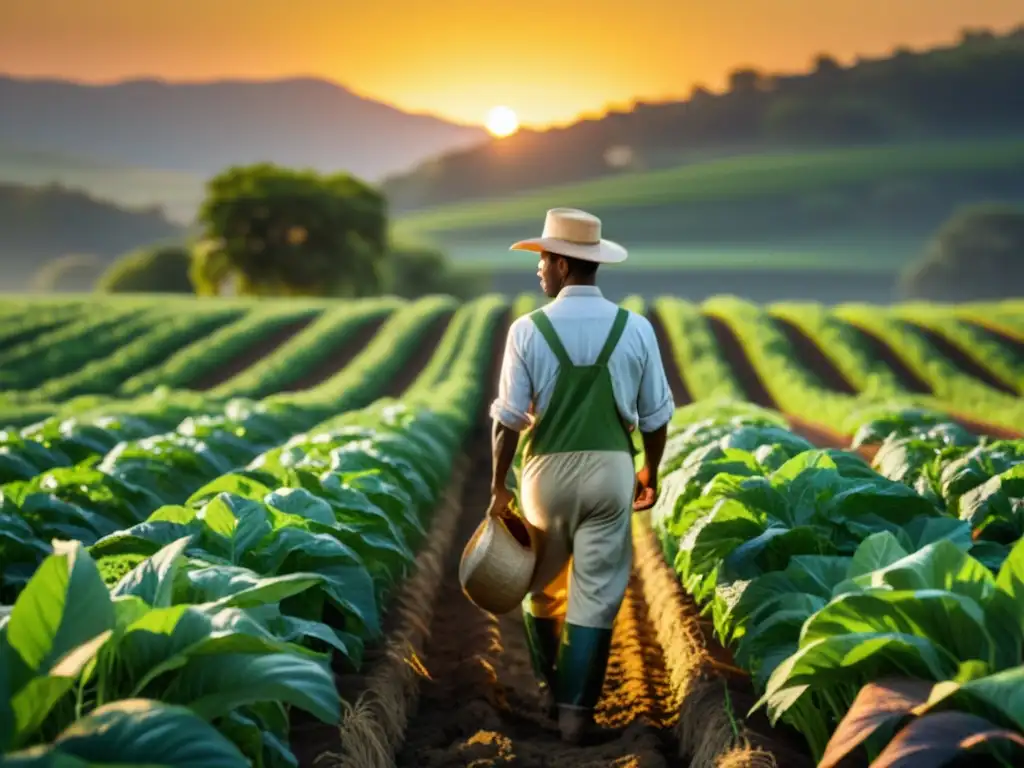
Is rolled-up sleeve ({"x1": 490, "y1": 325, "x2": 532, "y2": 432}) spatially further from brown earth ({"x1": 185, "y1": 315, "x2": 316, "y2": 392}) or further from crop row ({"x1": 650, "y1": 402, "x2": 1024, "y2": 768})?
brown earth ({"x1": 185, "y1": 315, "x2": 316, "y2": 392})

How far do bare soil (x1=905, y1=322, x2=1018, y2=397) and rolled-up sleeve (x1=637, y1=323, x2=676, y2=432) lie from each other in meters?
22.3

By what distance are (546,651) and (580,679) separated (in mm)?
448

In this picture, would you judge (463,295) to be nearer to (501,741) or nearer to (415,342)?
(415,342)

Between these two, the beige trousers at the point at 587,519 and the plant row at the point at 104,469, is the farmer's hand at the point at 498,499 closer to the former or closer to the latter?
the beige trousers at the point at 587,519

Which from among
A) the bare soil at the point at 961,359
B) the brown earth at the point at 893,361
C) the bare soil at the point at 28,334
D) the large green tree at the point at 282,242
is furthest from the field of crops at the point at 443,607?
the large green tree at the point at 282,242

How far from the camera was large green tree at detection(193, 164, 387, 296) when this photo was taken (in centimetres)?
6638

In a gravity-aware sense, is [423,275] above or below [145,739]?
below

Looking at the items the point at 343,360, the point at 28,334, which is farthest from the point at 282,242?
the point at 343,360

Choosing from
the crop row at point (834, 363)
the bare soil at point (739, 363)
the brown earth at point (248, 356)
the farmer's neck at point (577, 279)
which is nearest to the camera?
the farmer's neck at point (577, 279)

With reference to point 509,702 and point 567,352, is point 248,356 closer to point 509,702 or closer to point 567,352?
point 509,702

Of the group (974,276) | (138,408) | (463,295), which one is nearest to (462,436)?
(138,408)

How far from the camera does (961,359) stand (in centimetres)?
2958

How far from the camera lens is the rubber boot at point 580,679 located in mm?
5898

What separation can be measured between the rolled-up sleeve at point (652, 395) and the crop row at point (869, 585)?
0.42m
